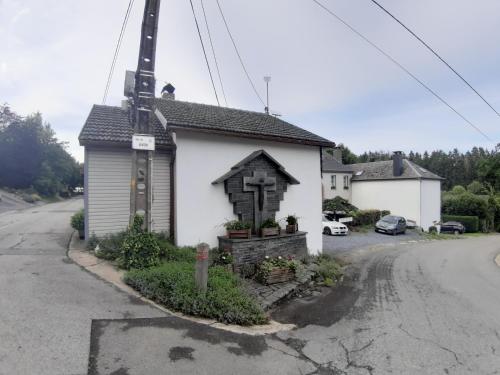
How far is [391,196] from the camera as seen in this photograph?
3212 centimetres

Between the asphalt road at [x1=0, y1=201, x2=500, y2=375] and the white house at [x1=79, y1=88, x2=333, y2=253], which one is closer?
the asphalt road at [x1=0, y1=201, x2=500, y2=375]

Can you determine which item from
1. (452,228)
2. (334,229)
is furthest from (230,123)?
(452,228)

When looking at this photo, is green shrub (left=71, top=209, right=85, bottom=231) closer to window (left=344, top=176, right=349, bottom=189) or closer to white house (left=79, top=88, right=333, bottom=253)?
white house (left=79, top=88, right=333, bottom=253)

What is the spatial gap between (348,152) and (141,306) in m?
56.0

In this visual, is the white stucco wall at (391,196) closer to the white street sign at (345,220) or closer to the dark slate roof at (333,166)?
the dark slate roof at (333,166)

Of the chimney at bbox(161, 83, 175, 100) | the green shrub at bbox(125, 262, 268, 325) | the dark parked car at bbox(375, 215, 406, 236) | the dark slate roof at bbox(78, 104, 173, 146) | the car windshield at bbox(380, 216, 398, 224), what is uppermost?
the chimney at bbox(161, 83, 175, 100)

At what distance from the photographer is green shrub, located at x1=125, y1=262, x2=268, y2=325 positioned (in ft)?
17.4

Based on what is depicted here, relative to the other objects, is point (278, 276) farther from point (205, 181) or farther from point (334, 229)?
point (334, 229)

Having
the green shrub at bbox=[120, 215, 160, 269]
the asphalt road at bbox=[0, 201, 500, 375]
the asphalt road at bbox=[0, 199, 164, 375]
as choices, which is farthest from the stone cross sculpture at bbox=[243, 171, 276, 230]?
the asphalt road at bbox=[0, 199, 164, 375]

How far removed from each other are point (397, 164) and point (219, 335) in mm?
31529

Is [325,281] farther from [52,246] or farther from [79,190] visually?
[79,190]

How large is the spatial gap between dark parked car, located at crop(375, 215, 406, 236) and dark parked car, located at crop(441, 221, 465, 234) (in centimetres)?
828

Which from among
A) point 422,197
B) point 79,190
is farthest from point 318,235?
point 79,190

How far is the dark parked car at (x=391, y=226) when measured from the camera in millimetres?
24997
